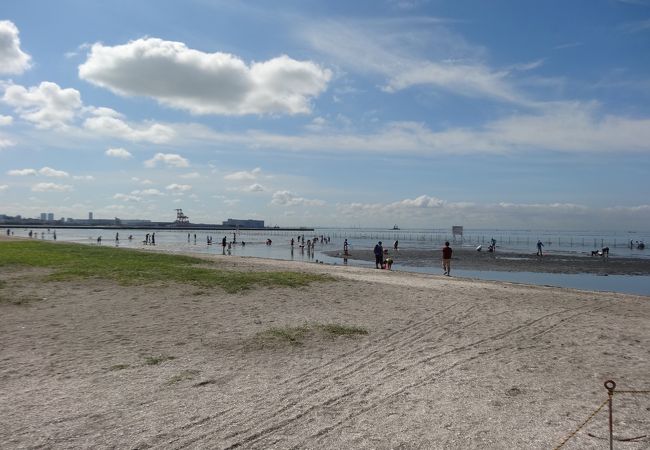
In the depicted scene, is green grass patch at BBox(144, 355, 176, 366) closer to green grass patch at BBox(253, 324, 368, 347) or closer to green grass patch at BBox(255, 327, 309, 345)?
green grass patch at BBox(253, 324, 368, 347)

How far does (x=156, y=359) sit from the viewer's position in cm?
829

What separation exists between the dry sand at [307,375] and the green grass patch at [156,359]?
118 mm

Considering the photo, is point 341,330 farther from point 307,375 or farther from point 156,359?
point 156,359

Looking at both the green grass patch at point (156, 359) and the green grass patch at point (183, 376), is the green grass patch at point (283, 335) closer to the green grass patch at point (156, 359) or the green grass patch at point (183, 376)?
the green grass patch at point (156, 359)

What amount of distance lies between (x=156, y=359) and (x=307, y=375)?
9.09 ft

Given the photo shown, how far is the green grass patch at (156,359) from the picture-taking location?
808 cm

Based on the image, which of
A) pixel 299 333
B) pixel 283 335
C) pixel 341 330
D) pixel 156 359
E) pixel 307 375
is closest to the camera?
pixel 307 375

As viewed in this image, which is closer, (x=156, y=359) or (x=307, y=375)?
(x=307, y=375)

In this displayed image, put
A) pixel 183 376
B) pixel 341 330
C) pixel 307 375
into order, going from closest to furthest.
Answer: pixel 183 376 → pixel 307 375 → pixel 341 330

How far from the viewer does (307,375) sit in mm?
7668

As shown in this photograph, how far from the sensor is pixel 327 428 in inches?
223

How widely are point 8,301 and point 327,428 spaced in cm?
1106

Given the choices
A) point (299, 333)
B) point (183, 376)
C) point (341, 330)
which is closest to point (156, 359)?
point (183, 376)

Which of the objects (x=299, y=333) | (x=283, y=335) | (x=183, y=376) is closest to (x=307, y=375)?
(x=183, y=376)
